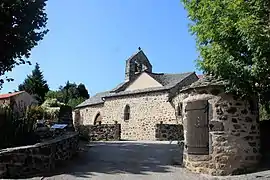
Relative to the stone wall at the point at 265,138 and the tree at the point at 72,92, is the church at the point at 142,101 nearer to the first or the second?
the stone wall at the point at 265,138

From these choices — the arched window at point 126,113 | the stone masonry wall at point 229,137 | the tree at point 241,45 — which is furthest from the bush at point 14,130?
the arched window at point 126,113

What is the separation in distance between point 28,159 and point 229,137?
6029 millimetres

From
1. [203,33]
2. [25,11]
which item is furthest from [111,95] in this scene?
[203,33]

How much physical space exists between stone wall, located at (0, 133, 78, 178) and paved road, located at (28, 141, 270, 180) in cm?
44

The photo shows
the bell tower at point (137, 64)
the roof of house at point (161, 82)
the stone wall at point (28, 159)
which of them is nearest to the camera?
the stone wall at point (28, 159)

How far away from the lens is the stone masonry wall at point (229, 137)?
1046cm

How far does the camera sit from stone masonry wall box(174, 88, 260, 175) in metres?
10.5

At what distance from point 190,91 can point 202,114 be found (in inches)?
39.2

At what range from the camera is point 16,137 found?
1317 cm

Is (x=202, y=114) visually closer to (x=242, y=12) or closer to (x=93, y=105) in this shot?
(x=242, y=12)

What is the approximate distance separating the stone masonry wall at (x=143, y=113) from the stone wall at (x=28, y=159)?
20520 mm

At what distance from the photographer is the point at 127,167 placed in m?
11.8

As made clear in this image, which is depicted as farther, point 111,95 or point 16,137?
point 111,95

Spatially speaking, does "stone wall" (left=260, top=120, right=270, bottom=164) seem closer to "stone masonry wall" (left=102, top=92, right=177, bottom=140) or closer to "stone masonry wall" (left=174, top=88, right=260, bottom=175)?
"stone masonry wall" (left=174, top=88, right=260, bottom=175)
